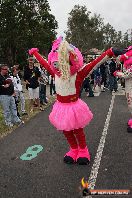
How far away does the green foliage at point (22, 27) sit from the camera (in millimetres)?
32688

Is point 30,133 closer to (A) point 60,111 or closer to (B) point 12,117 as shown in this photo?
(B) point 12,117

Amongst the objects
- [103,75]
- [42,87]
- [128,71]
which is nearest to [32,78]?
[42,87]

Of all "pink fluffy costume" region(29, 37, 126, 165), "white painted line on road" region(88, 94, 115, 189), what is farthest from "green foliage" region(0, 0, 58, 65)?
"pink fluffy costume" region(29, 37, 126, 165)

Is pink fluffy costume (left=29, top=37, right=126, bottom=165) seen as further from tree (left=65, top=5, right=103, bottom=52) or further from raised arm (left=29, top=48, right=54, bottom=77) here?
tree (left=65, top=5, right=103, bottom=52)

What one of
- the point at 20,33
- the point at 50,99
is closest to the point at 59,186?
the point at 50,99

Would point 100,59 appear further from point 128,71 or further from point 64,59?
point 128,71

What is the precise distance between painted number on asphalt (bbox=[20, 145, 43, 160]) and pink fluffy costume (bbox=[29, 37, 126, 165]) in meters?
0.86

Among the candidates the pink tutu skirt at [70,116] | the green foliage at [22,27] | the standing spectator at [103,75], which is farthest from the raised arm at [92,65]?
the green foliage at [22,27]

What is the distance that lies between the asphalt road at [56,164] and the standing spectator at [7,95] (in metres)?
0.51

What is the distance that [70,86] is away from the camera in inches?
228

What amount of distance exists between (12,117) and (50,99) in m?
5.18

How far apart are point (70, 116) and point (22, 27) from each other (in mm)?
28783

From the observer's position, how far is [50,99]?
14867 mm

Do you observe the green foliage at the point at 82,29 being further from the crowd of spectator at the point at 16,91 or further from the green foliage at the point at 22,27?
the crowd of spectator at the point at 16,91
